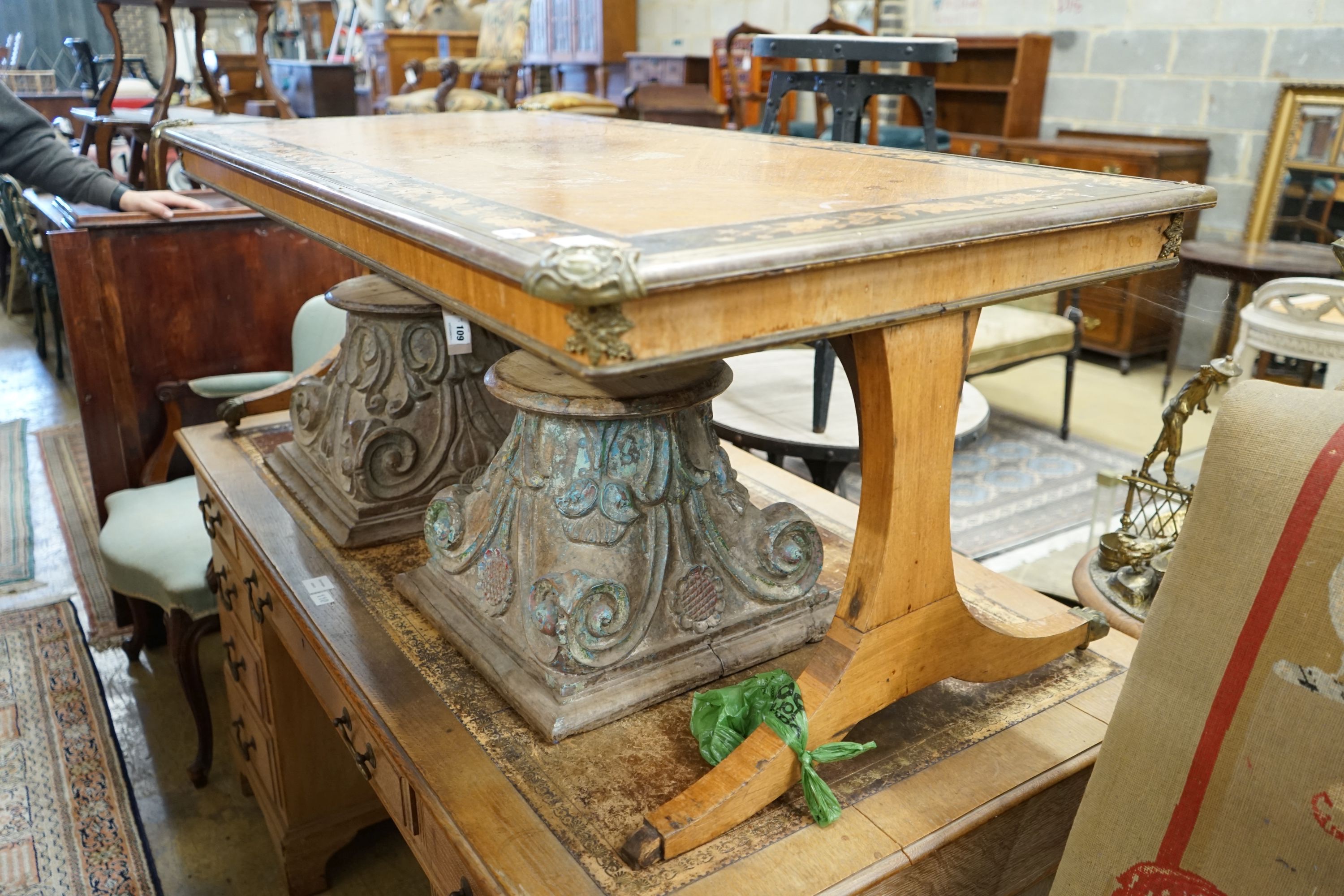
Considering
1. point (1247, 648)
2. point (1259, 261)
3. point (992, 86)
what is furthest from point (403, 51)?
point (1247, 648)

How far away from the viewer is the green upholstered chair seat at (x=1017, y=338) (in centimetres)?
370

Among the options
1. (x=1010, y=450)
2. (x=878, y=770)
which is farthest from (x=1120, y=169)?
(x=878, y=770)

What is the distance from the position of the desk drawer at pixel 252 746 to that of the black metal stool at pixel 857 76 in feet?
5.30

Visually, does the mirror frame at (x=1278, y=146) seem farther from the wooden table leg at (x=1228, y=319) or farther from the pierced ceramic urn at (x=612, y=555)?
the pierced ceramic urn at (x=612, y=555)

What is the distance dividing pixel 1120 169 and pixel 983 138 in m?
0.86

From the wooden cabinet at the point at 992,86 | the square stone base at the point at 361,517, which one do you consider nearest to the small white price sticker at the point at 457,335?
the square stone base at the point at 361,517

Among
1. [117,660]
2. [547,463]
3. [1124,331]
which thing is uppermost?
[547,463]

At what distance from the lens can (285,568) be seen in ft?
4.39

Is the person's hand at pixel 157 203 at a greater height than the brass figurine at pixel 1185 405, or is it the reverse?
the person's hand at pixel 157 203

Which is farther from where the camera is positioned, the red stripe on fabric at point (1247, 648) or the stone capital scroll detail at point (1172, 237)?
the stone capital scroll detail at point (1172, 237)

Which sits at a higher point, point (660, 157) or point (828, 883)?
point (660, 157)

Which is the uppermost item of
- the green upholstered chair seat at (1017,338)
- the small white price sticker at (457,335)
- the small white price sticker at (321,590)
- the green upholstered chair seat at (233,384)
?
the small white price sticker at (457,335)

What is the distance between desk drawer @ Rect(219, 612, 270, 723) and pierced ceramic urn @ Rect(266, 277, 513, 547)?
42 cm

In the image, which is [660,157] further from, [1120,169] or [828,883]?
[1120,169]
